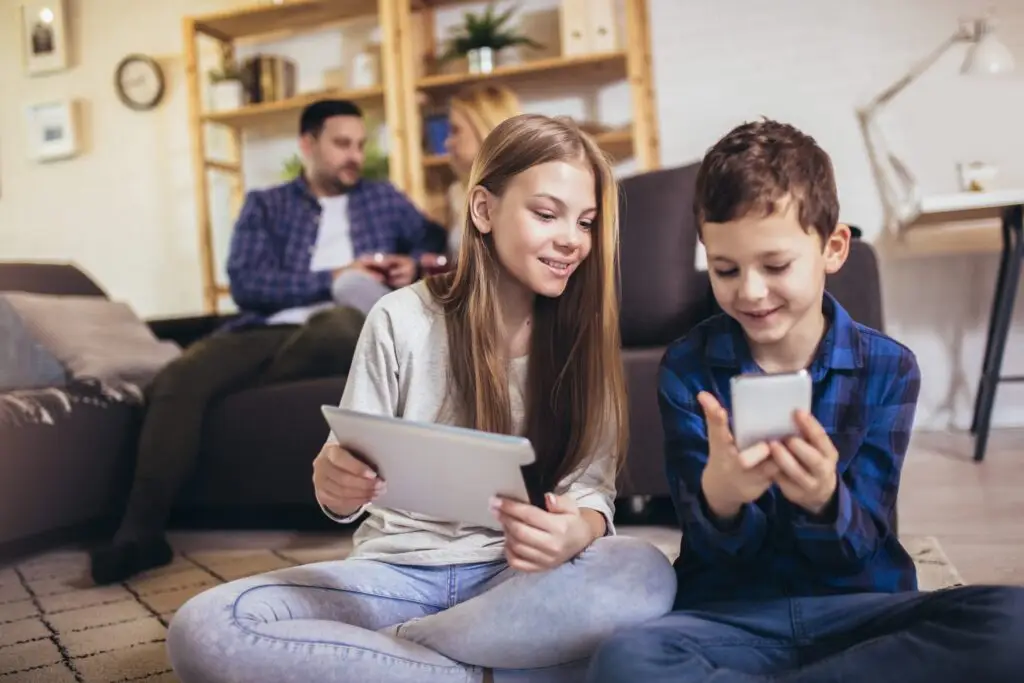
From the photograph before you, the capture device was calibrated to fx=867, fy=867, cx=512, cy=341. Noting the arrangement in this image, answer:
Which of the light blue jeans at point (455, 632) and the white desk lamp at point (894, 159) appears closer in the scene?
the light blue jeans at point (455, 632)

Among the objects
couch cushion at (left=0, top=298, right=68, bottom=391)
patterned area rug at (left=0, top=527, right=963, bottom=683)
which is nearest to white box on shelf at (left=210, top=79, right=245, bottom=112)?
couch cushion at (left=0, top=298, right=68, bottom=391)

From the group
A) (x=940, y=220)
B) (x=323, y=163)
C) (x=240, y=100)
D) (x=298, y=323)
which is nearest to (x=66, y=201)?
(x=240, y=100)

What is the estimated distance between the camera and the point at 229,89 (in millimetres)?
3379

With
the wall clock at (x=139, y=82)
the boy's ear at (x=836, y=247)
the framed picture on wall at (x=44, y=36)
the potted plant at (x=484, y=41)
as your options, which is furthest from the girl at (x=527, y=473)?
the framed picture on wall at (x=44, y=36)

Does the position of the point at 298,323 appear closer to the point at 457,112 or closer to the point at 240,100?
the point at 457,112

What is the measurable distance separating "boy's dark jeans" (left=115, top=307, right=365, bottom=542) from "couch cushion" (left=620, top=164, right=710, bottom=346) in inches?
24.1

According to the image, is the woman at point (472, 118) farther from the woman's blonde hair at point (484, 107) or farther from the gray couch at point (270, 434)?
the gray couch at point (270, 434)

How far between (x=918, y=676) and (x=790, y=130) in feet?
1.65

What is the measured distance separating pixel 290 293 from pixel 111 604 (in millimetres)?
887

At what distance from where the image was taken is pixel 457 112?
7.31 ft

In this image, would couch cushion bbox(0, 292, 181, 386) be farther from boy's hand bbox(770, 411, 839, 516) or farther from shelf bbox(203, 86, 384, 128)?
boy's hand bbox(770, 411, 839, 516)

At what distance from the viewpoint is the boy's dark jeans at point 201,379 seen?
1.76 metres

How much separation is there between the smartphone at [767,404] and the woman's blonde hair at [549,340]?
0.30 meters

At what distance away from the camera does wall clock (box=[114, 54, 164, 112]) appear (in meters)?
3.65
